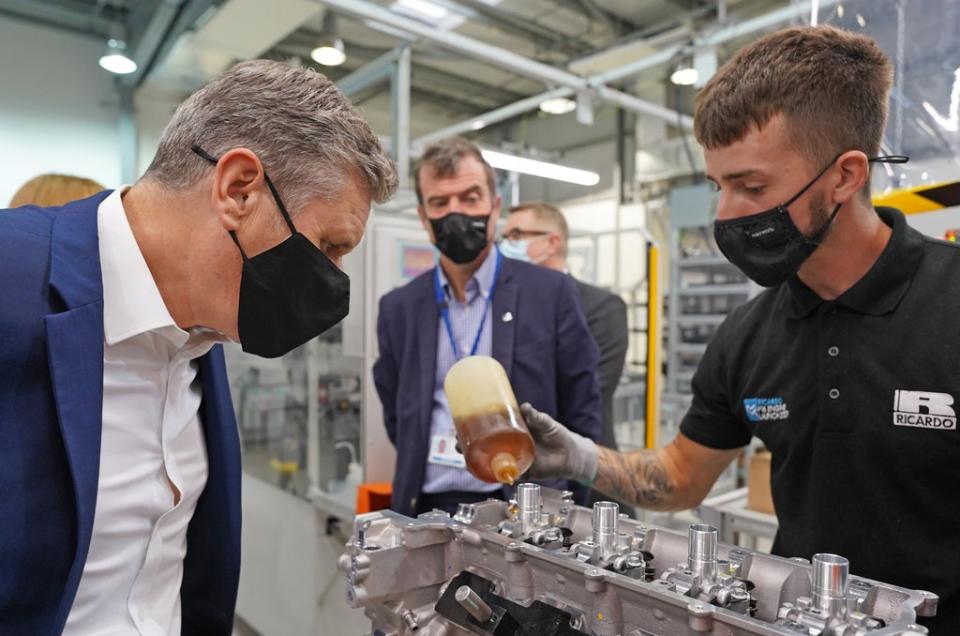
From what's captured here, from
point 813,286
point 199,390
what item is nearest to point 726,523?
point 813,286

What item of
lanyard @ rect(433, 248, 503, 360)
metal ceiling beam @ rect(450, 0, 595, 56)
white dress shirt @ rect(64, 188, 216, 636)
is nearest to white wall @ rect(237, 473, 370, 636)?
lanyard @ rect(433, 248, 503, 360)

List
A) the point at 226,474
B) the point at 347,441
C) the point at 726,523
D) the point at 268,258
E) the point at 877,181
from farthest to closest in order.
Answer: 1. the point at 347,441
2. the point at 726,523
3. the point at 877,181
4. the point at 226,474
5. the point at 268,258

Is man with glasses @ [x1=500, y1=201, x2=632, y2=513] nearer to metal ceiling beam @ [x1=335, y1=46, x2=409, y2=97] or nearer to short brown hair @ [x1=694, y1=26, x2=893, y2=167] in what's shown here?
metal ceiling beam @ [x1=335, y1=46, x2=409, y2=97]

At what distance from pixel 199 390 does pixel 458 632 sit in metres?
0.64

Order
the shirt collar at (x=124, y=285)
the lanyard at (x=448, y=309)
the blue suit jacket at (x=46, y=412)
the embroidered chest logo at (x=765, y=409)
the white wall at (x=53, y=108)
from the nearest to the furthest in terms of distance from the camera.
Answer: the blue suit jacket at (x=46, y=412) < the shirt collar at (x=124, y=285) < the embroidered chest logo at (x=765, y=409) < the lanyard at (x=448, y=309) < the white wall at (x=53, y=108)

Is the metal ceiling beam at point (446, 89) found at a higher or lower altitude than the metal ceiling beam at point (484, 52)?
higher

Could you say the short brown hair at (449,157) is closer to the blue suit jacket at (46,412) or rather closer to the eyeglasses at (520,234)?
the eyeglasses at (520,234)

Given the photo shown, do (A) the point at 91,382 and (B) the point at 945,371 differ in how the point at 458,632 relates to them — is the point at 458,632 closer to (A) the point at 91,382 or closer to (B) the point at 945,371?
(A) the point at 91,382

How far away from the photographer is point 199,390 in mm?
1187

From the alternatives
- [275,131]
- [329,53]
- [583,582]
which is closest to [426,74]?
A: [329,53]

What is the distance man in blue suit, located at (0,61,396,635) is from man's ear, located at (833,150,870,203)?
82 centimetres

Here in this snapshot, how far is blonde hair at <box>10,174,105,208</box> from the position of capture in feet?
6.77

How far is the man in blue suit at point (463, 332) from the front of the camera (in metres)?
1.96

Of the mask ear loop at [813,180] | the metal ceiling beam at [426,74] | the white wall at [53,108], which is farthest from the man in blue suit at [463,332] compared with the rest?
the white wall at [53,108]
